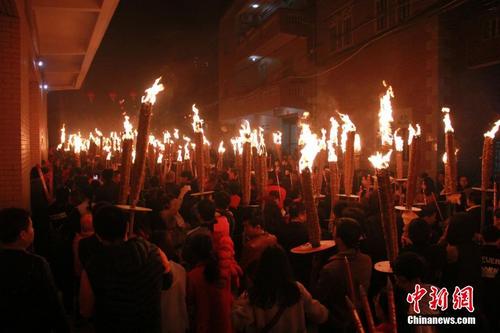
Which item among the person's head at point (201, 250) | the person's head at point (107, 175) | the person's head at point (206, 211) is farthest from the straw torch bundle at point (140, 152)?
the person's head at point (107, 175)

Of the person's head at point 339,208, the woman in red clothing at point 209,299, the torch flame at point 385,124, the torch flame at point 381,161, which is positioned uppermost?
the torch flame at point 385,124

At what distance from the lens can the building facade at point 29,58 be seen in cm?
674

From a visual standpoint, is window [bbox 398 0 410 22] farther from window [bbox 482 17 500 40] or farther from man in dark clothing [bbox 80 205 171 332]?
man in dark clothing [bbox 80 205 171 332]

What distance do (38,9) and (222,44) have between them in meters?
27.9

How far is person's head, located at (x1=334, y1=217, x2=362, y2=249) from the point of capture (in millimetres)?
4328

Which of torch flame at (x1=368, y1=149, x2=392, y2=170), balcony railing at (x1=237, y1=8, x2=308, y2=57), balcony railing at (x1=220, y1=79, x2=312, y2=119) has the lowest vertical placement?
torch flame at (x1=368, y1=149, x2=392, y2=170)

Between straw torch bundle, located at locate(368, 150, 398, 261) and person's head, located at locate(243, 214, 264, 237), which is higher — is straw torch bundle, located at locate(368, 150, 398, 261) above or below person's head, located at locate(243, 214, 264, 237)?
above

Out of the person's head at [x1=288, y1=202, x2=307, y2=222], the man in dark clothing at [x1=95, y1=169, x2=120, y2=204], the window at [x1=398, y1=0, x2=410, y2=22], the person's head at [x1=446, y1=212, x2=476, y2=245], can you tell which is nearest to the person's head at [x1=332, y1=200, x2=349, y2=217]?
the person's head at [x1=288, y1=202, x2=307, y2=222]

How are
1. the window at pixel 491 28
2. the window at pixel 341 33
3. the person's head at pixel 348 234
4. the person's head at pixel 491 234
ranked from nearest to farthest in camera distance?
the person's head at pixel 348 234 → the person's head at pixel 491 234 → the window at pixel 491 28 → the window at pixel 341 33

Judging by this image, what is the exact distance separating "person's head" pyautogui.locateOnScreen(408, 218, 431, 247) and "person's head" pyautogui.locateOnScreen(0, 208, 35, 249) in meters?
A: 3.54

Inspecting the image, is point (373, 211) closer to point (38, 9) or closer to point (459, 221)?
point (459, 221)

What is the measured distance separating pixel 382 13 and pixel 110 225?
16238mm

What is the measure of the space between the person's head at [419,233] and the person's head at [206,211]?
2.22m

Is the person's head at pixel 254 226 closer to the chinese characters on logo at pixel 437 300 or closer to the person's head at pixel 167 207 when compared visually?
the person's head at pixel 167 207
